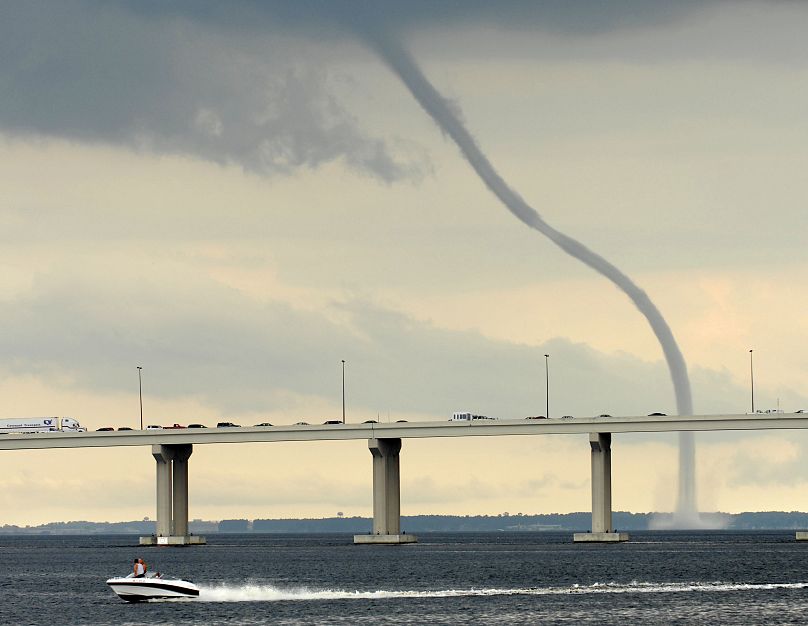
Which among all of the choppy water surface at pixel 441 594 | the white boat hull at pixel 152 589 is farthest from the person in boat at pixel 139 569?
the choppy water surface at pixel 441 594

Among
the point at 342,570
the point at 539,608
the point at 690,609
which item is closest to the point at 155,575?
the point at 539,608

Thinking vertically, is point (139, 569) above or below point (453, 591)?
above

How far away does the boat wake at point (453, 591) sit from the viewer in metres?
127

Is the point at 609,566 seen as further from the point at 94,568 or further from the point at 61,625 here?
the point at 61,625

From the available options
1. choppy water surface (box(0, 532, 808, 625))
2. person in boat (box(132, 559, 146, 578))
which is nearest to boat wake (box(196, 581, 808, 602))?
choppy water surface (box(0, 532, 808, 625))

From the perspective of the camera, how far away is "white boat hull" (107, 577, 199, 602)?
121438 millimetres

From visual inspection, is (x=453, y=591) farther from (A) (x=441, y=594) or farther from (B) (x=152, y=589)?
(B) (x=152, y=589)

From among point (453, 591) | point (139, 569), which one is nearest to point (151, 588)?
point (139, 569)

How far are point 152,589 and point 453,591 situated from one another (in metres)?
23.7

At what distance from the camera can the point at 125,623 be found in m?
109

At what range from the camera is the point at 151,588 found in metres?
122

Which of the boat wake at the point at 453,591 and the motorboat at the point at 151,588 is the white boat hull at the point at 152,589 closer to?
the motorboat at the point at 151,588

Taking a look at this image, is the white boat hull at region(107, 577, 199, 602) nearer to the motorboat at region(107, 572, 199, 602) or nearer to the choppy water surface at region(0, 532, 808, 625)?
the motorboat at region(107, 572, 199, 602)

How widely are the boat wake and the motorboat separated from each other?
99.3 inches
